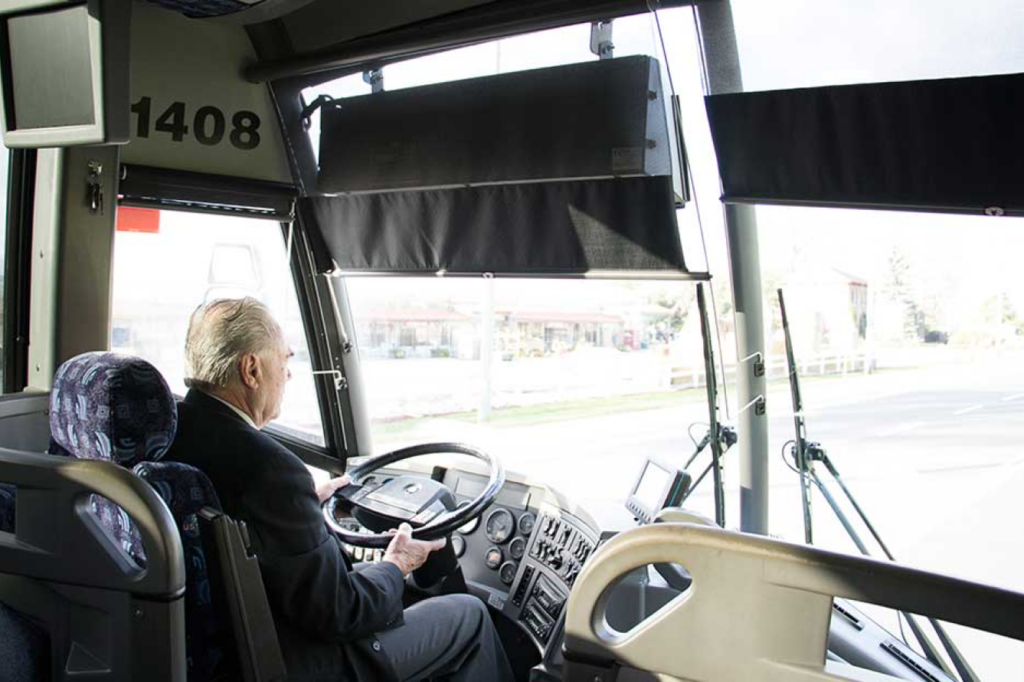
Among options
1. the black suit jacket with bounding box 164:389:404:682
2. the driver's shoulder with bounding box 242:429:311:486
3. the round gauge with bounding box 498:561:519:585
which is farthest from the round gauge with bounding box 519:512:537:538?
the driver's shoulder with bounding box 242:429:311:486

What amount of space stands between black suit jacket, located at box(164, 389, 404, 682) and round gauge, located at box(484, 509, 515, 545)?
860 millimetres

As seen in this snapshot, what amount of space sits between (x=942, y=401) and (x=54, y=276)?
323cm

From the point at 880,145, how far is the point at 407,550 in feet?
6.12

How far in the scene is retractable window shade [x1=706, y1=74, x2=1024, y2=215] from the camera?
2.22 metres

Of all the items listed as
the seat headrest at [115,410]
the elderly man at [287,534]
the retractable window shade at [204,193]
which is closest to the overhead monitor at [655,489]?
the elderly man at [287,534]

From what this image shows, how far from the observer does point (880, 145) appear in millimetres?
2438

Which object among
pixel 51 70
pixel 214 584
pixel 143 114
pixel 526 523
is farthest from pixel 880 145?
pixel 143 114

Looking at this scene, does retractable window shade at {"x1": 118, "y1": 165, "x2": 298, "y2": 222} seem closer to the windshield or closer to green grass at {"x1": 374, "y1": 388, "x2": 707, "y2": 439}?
the windshield

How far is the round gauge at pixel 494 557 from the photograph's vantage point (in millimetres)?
2867

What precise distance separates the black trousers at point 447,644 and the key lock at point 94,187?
2052 mm

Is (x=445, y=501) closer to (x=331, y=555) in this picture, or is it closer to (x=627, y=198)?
(x=331, y=555)

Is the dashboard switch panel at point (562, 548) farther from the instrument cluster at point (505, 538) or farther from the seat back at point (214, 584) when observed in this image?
the seat back at point (214, 584)

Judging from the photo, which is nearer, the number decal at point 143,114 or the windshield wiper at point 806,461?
the windshield wiper at point 806,461

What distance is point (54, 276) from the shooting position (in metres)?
→ 3.12
